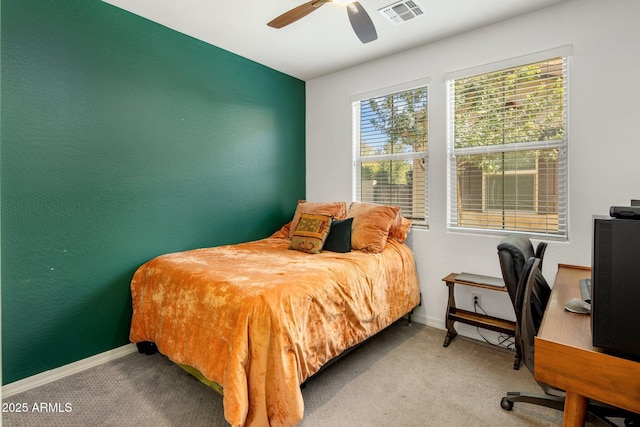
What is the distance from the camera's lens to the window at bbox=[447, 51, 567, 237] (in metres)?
2.57

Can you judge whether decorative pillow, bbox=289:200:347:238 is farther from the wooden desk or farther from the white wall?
the wooden desk

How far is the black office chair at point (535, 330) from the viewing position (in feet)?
5.10

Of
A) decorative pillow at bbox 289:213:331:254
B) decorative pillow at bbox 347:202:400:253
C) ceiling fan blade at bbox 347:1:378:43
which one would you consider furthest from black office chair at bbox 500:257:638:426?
ceiling fan blade at bbox 347:1:378:43

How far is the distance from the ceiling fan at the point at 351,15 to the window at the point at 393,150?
1.15 metres

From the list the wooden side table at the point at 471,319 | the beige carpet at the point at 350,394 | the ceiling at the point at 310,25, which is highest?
the ceiling at the point at 310,25

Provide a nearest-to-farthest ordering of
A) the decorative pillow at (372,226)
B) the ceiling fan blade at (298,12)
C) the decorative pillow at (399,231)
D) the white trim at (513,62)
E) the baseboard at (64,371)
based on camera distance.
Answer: the ceiling fan blade at (298,12) < the baseboard at (64,371) < the white trim at (513,62) < the decorative pillow at (372,226) < the decorative pillow at (399,231)

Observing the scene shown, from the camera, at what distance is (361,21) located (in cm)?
214

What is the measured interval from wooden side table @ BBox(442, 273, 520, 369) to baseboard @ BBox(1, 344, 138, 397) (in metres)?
2.58

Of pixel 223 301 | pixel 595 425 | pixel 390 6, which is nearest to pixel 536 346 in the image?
pixel 595 425

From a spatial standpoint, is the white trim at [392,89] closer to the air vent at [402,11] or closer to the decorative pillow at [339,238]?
the air vent at [402,11]

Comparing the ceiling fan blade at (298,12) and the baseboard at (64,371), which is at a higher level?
the ceiling fan blade at (298,12)

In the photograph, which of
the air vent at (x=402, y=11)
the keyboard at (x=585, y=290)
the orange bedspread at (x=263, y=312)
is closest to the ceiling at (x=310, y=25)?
the air vent at (x=402, y=11)

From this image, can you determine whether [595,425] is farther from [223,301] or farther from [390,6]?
[390,6]

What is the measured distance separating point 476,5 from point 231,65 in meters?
2.21
